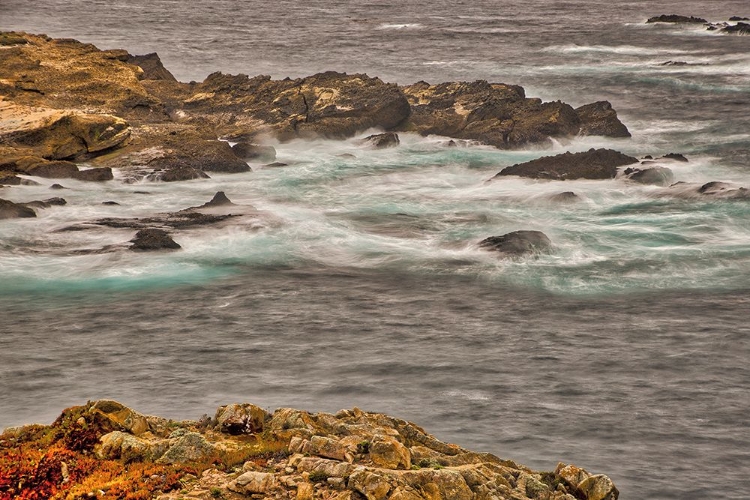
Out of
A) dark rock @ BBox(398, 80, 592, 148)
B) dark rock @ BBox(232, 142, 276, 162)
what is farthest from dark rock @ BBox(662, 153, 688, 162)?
dark rock @ BBox(232, 142, 276, 162)

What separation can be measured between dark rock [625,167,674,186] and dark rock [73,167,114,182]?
76.1 feet

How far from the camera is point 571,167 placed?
1908 inches

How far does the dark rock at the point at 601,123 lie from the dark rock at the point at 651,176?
10226mm

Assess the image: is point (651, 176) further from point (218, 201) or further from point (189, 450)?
point (189, 450)

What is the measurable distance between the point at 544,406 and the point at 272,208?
21.5 meters

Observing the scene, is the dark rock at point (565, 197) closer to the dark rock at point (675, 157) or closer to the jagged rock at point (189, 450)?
the dark rock at point (675, 157)

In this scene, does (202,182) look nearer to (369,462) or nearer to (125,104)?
(125,104)

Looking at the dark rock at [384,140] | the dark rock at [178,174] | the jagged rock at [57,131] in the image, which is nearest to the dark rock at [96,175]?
the dark rock at [178,174]

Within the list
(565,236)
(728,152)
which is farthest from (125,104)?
(728,152)

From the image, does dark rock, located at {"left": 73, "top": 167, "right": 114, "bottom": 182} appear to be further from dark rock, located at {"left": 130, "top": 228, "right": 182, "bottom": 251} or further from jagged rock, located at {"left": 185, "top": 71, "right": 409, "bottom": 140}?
jagged rock, located at {"left": 185, "top": 71, "right": 409, "bottom": 140}

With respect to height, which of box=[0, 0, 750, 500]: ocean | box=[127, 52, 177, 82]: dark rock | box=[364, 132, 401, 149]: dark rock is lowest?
box=[0, 0, 750, 500]: ocean

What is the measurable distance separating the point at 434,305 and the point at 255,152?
22.6m

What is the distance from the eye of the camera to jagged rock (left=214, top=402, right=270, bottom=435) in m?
18.3

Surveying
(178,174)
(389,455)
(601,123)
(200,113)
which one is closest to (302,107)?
(200,113)
